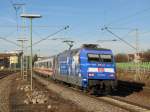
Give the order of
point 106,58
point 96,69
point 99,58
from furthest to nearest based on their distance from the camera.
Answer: point 106,58
point 99,58
point 96,69

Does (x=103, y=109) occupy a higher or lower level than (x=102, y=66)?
lower

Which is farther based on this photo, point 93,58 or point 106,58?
point 106,58

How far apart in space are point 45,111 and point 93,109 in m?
2.64

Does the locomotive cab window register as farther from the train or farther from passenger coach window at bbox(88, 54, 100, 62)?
passenger coach window at bbox(88, 54, 100, 62)

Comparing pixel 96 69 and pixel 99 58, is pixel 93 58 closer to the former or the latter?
pixel 99 58

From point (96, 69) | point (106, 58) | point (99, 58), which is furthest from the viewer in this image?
point (106, 58)

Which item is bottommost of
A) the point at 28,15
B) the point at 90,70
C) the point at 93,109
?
A: the point at 93,109

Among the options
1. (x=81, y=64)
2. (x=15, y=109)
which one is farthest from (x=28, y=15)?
(x=15, y=109)

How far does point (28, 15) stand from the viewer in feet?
93.6

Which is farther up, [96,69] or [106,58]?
[106,58]

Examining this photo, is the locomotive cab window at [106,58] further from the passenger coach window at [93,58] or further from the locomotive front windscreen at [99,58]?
the passenger coach window at [93,58]

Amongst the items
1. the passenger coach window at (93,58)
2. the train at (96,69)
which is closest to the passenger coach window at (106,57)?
the train at (96,69)

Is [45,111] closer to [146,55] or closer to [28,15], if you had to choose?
[28,15]

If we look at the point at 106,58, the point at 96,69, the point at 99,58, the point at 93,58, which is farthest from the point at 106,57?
the point at 96,69
